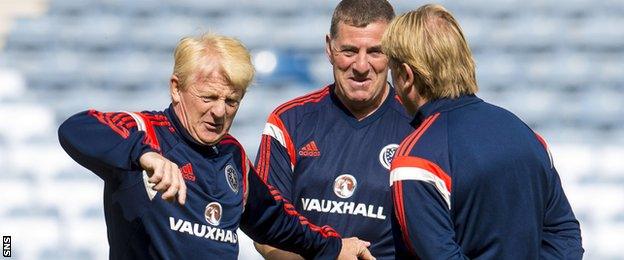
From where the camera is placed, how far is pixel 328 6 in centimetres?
789

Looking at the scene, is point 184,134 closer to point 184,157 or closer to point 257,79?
point 184,157

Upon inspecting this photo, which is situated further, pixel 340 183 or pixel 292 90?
pixel 292 90

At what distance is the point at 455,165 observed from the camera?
2.52m

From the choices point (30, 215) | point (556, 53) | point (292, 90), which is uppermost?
point (556, 53)

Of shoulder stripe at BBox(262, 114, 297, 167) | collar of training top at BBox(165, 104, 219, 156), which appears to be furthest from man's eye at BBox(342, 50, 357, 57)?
collar of training top at BBox(165, 104, 219, 156)

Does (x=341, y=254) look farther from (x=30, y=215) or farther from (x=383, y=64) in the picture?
(x=30, y=215)

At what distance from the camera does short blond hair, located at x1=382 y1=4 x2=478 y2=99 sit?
8.47ft

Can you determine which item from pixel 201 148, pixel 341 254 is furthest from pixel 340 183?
pixel 201 148

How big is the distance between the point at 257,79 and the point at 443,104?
4427 millimetres

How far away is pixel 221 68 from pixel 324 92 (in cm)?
91

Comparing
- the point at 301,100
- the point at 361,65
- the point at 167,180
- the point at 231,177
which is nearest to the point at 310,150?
the point at 301,100

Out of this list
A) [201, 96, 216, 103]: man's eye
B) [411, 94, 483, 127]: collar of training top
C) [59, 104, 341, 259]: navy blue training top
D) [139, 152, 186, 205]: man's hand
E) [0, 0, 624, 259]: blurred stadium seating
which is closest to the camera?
[139, 152, 186, 205]: man's hand

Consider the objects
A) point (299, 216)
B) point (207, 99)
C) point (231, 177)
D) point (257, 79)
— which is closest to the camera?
point (207, 99)

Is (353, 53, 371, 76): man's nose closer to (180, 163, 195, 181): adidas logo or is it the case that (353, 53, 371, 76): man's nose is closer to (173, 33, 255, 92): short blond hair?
(173, 33, 255, 92): short blond hair
